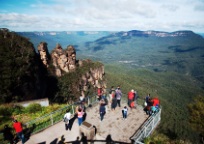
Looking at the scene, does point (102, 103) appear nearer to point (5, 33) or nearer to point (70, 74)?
point (5, 33)

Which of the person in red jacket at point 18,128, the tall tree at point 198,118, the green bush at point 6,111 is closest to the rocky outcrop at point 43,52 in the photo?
the green bush at point 6,111

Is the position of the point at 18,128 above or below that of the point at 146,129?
above

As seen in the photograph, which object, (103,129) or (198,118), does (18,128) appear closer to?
(103,129)

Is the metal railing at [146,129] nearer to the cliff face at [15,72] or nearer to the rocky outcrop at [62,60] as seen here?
the cliff face at [15,72]

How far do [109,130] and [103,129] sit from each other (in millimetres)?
514

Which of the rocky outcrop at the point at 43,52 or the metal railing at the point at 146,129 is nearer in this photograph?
the metal railing at the point at 146,129

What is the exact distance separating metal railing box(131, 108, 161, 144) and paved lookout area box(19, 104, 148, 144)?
0.65 m

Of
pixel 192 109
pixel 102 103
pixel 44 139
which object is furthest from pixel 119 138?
pixel 192 109

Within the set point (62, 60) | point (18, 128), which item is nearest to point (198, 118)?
point (18, 128)

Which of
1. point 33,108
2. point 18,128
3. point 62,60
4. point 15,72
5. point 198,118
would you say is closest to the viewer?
point 18,128

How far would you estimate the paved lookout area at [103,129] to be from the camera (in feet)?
45.0

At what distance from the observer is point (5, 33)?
4578 cm

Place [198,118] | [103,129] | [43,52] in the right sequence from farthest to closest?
[43,52] < [198,118] < [103,129]

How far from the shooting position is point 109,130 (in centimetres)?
1456
